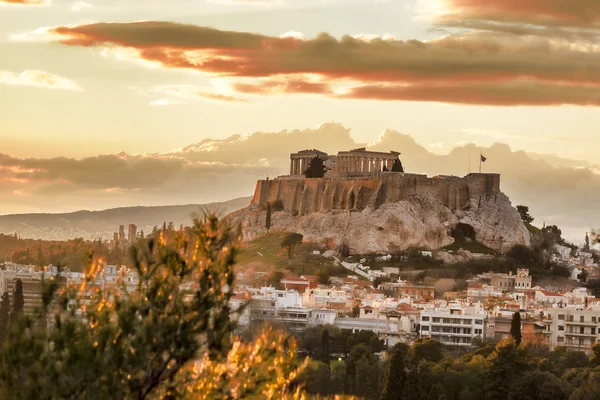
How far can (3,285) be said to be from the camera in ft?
207

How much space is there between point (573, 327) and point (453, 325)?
543 centimetres

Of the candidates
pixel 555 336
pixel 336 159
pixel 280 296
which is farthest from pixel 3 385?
pixel 336 159

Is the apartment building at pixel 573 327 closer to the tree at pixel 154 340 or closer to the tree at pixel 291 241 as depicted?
the tree at pixel 291 241

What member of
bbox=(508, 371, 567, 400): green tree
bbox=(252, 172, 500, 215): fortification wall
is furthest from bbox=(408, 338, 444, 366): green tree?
bbox=(252, 172, 500, 215): fortification wall

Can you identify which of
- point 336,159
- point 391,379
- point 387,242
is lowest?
point 391,379

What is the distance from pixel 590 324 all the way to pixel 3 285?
84.3ft

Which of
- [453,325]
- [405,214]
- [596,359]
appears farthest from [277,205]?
[596,359]

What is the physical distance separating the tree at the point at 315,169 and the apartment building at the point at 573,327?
34325 millimetres

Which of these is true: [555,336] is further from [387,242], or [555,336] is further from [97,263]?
[97,263]

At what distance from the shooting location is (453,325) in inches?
2502

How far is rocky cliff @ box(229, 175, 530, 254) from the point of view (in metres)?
87.6

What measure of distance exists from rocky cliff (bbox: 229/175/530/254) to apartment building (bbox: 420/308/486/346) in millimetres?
22965

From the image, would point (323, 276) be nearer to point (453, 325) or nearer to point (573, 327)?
point (453, 325)

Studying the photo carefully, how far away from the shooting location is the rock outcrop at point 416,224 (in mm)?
87500
